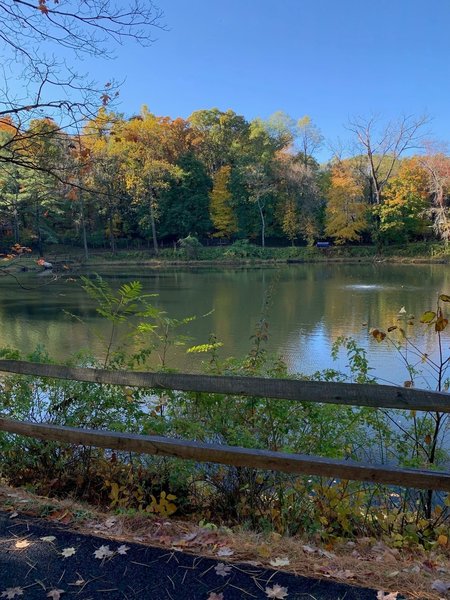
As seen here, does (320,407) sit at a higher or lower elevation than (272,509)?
higher

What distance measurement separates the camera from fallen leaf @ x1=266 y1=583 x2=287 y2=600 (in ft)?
6.88

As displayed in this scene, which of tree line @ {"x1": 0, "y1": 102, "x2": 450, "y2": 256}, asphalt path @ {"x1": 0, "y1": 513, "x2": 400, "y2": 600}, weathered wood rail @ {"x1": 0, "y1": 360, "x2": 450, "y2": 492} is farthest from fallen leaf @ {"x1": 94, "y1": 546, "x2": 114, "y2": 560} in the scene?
tree line @ {"x1": 0, "y1": 102, "x2": 450, "y2": 256}

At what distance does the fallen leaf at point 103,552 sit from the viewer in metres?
2.41

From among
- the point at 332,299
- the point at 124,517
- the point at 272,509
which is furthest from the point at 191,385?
the point at 332,299

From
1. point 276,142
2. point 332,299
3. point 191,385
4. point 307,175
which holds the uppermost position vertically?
point 276,142

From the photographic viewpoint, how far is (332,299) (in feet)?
69.7

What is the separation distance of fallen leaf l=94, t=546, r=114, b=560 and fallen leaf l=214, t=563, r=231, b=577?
0.56 m

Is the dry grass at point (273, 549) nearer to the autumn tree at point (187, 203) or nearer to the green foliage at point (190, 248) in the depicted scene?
the green foliage at point (190, 248)

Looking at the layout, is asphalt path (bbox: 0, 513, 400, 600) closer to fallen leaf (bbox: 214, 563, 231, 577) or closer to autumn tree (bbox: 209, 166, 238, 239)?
fallen leaf (bbox: 214, 563, 231, 577)

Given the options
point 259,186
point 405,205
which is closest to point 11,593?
point 405,205

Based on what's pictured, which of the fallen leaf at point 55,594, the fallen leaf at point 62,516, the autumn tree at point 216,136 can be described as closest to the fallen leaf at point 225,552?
the fallen leaf at point 55,594

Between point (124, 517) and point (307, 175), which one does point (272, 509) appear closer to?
point (124, 517)

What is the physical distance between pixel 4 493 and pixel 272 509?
5.88 ft

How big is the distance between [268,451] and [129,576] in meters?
0.91
